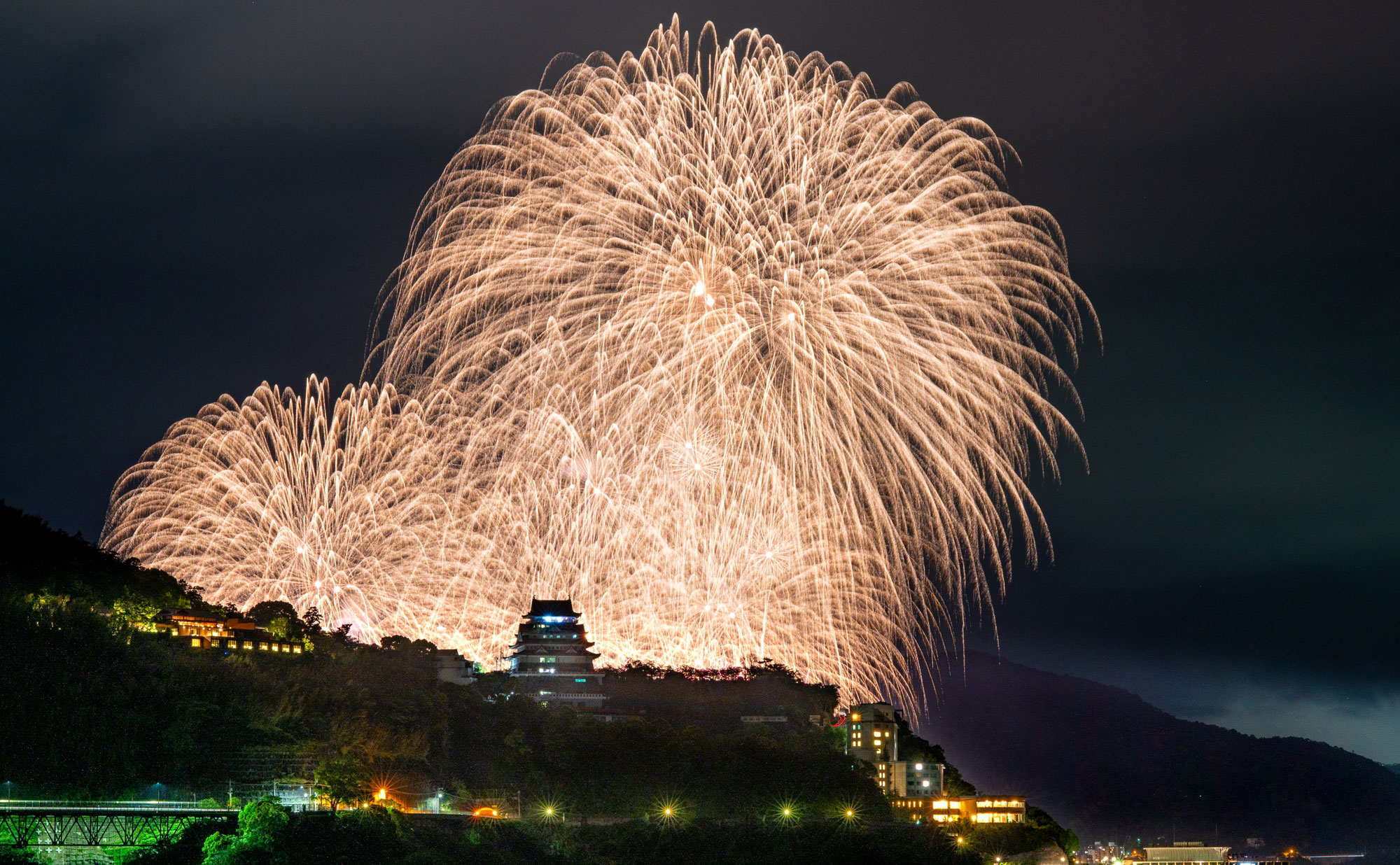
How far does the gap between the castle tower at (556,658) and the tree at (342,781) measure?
77.1 ft

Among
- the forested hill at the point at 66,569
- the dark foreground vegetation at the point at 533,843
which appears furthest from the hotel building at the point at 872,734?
the forested hill at the point at 66,569

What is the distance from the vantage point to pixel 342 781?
62969 mm

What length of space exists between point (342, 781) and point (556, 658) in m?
27.6

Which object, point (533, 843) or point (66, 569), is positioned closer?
point (533, 843)

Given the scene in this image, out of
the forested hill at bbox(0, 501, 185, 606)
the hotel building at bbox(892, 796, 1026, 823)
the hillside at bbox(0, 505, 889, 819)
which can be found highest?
the forested hill at bbox(0, 501, 185, 606)

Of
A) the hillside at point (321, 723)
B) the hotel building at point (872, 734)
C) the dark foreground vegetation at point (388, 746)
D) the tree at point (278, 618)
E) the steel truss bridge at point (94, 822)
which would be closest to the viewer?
the steel truss bridge at point (94, 822)

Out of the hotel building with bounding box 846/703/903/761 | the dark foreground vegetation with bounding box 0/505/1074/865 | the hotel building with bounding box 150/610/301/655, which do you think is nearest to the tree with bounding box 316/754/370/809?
the dark foreground vegetation with bounding box 0/505/1074/865

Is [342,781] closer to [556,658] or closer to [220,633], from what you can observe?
[220,633]

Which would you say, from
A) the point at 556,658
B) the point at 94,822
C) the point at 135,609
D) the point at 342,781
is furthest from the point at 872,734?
the point at 94,822

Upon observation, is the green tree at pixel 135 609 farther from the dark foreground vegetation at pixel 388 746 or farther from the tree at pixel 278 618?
the tree at pixel 278 618

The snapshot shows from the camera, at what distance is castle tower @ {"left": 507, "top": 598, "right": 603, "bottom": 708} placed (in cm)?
8838

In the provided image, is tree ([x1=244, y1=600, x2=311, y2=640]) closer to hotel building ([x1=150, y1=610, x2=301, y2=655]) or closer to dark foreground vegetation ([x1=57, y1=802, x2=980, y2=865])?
hotel building ([x1=150, y1=610, x2=301, y2=655])

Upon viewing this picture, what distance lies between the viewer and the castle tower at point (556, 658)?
88375mm

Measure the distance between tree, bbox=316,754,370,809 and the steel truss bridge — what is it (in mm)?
5724
